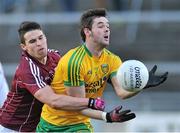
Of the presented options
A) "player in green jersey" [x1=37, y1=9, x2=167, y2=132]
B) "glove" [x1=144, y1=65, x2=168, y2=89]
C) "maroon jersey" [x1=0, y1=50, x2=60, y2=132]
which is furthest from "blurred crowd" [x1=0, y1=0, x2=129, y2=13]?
"glove" [x1=144, y1=65, x2=168, y2=89]

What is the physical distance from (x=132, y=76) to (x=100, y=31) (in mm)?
621

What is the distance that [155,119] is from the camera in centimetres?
1316

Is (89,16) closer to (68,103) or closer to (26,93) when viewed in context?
(68,103)

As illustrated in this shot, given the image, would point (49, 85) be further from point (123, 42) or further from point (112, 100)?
point (123, 42)

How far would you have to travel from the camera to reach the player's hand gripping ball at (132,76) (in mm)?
8622

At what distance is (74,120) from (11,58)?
7.92m

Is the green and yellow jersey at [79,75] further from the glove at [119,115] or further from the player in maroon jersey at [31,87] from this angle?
the glove at [119,115]

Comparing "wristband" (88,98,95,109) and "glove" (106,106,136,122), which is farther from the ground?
"wristband" (88,98,95,109)

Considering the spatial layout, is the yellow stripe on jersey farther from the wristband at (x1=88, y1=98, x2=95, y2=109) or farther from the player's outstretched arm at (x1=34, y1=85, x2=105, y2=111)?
the wristband at (x1=88, y1=98, x2=95, y2=109)

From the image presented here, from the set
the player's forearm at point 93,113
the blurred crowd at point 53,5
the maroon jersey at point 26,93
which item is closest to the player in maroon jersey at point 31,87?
the maroon jersey at point 26,93

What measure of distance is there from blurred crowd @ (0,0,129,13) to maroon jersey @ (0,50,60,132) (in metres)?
7.43

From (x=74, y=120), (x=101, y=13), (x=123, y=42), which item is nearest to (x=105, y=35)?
(x=101, y=13)

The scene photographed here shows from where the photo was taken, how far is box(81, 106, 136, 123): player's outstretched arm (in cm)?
856

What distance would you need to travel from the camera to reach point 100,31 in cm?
894
